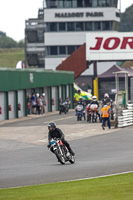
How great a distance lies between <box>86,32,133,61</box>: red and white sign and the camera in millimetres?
61906

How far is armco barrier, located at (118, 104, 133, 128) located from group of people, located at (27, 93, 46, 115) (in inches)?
551

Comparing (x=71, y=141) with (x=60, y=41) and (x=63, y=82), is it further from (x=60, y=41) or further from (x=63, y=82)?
(x=60, y=41)

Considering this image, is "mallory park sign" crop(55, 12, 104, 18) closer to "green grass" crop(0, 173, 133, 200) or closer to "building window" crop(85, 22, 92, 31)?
"building window" crop(85, 22, 92, 31)

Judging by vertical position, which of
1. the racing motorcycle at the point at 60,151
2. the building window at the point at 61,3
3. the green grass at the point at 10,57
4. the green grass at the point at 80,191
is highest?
the building window at the point at 61,3

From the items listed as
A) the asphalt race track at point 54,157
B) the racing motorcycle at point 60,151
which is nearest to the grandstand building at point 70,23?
the asphalt race track at point 54,157

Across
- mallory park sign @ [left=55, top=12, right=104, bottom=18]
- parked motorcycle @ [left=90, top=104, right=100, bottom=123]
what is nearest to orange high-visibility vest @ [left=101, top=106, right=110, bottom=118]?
parked motorcycle @ [left=90, top=104, right=100, bottom=123]

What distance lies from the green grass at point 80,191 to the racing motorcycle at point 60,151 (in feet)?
13.8

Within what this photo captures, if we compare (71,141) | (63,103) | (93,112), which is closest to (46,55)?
(63,103)

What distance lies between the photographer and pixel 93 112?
129ft

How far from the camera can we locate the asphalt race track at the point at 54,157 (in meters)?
17.4

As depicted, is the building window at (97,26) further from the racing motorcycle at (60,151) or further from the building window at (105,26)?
the racing motorcycle at (60,151)

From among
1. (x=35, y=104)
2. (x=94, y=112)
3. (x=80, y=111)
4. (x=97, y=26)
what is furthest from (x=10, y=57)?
(x=94, y=112)

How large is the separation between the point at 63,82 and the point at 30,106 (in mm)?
11535

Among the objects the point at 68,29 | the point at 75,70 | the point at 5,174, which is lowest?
the point at 5,174
